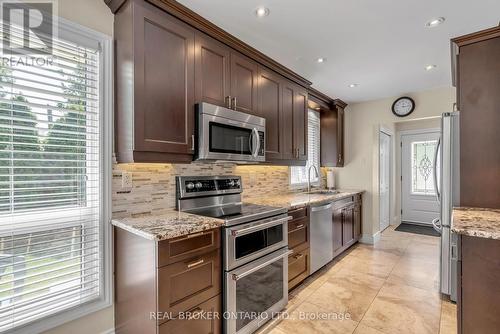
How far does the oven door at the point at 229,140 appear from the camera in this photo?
2010 millimetres

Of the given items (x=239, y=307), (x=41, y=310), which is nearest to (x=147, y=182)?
(x=41, y=310)

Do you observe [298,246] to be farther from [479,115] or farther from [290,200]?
[479,115]

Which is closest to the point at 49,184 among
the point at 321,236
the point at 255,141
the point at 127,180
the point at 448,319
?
the point at 127,180

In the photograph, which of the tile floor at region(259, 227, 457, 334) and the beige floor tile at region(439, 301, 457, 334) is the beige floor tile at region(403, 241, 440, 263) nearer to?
the tile floor at region(259, 227, 457, 334)

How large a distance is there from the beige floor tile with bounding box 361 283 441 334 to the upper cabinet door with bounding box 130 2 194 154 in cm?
216

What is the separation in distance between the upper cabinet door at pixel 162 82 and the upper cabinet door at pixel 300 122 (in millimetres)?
1627

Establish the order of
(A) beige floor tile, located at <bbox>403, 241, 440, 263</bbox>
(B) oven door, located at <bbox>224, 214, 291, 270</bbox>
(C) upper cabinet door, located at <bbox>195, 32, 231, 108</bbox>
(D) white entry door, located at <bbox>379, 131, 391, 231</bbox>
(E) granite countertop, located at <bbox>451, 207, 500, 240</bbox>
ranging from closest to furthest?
(E) granite countertop, located at <bbox>451, 207, 500, 240</bbox>, (B) oven door, located at <bbox>224, 214, 291, 270</bbox>, (C) upper cabinet door, located at <bbox>195, 32, 231, 108</bbox>, (A) beige floor tile, located at <bbox>403, 241, 440, 263</bbox>, (D) white entry door, located at <bbox>379, 131, 391, 231</bbox>

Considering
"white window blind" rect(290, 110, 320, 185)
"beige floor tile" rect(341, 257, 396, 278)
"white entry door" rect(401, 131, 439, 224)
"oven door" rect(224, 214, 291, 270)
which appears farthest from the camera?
"white entry door" rect(401, 131, 439, 224)

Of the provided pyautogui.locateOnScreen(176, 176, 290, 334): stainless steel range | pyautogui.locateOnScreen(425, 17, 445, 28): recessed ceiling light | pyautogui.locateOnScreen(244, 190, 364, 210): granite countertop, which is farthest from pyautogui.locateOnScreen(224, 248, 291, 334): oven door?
pyautogui.locateOnScreen(425, 17, 445, 28): recessed ceiling light

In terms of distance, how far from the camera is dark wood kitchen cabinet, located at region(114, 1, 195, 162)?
1.70 meters

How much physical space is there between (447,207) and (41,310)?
3401 millimetres

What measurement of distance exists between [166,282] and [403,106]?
435 centimetres

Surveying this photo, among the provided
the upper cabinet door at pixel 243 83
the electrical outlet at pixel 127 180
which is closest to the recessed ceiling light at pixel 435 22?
the upper cabinet door at pixel 243 83

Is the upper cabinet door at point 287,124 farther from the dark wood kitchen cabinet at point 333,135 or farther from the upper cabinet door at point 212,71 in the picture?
the dark wood kitchen cabinet at point 333,135
